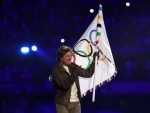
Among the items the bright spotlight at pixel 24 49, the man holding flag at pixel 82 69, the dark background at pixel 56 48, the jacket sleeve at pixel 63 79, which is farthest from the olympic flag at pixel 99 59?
the bright spotlight at pixel 24 49

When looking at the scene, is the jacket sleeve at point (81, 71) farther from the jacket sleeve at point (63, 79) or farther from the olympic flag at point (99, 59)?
the olympic flag at point (99, 59)

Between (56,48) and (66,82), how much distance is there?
4.07 metres

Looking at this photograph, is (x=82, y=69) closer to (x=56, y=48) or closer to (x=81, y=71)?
(x=81, y=71)

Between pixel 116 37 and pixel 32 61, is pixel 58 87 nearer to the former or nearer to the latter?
pixel 116 37

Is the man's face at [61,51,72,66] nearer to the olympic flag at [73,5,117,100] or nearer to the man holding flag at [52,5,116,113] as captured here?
the man holding flag at [52,5,116,113]

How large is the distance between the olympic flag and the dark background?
2518mm

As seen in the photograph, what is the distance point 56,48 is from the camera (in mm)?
6656

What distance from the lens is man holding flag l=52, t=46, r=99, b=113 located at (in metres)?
2.64

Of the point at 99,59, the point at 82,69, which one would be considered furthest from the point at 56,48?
the point at 82,69
